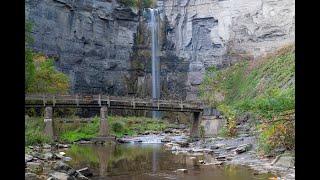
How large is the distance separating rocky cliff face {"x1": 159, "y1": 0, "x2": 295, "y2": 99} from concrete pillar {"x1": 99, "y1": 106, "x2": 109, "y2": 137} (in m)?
21.4

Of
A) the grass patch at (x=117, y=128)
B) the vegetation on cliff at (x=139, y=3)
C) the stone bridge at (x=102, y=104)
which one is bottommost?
the grass patch at (x=117, y=128)

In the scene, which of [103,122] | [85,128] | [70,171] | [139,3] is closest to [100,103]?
[103,122]

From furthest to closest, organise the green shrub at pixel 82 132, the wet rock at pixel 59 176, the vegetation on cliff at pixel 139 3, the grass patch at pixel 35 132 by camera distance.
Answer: the vegetation on cliff at pixel 139 3
the green shrub at pixel 82 132
the grass patch at pixel 35 132
the wet rock at pixel 59 176

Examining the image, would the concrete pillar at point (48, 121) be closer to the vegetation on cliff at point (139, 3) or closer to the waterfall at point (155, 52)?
the waterfall at point (155, 52)

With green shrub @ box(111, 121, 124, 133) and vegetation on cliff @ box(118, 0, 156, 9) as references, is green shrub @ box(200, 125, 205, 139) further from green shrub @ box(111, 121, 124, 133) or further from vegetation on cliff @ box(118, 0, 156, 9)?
vegetation on cliff @ box(118, 0, 156, 9)

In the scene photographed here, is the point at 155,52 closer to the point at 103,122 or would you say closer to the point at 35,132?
the point at 103,122

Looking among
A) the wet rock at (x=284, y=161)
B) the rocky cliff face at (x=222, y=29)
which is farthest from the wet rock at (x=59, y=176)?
the rocky cliff face at (x=222, y=29)

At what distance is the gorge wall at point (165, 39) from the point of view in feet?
165

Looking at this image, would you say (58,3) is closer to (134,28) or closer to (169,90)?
(134,28)

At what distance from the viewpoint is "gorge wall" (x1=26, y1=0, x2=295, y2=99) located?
50.4 m

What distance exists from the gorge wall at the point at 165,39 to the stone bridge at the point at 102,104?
15.7 metres

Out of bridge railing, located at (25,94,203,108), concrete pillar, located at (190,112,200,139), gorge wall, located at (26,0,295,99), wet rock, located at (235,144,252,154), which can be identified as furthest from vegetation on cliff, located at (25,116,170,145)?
wet rock, located at (235,144,252,154)
